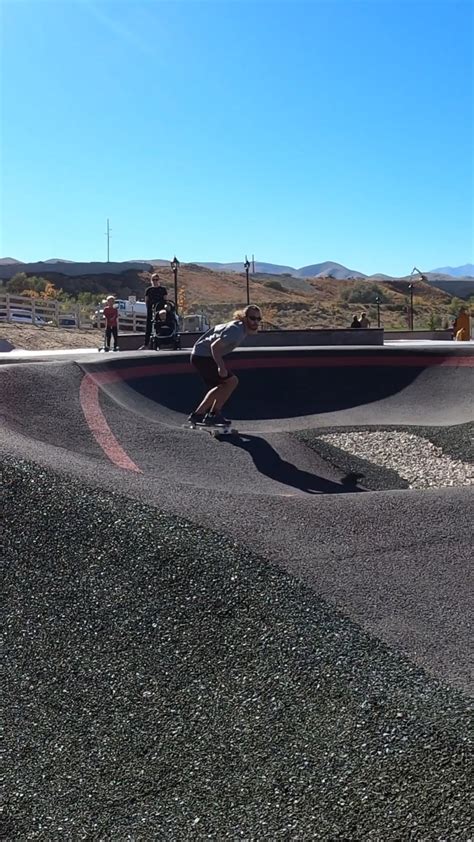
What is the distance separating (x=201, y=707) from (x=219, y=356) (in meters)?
6.90

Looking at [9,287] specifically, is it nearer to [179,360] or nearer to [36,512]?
[179,360]

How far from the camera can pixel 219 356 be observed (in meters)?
10.1

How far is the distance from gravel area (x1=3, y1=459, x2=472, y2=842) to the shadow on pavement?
190 inches

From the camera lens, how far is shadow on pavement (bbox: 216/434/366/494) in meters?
9.54

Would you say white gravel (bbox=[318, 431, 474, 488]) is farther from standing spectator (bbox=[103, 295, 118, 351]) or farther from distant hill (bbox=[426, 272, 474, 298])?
distant hill (bbox=[426, 272, 474, 298])

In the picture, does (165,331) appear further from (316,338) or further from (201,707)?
(201,707)

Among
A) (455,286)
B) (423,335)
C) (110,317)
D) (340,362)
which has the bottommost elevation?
(340,362)

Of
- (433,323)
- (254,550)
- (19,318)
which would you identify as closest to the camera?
(254,550)

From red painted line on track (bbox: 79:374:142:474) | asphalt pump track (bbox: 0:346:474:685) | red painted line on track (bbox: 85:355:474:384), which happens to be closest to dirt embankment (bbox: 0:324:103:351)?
red painted line on track (bbox: 85:355:474:384)

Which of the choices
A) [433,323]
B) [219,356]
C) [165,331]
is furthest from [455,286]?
[219,356]

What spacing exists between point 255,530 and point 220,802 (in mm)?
2162

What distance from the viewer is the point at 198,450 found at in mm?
9930

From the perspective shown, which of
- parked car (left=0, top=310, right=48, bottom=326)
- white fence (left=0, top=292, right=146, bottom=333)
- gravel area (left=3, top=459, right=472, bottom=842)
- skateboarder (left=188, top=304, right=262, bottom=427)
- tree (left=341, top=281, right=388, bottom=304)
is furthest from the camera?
tree (left=341, top=281, right=388, bottom=304)

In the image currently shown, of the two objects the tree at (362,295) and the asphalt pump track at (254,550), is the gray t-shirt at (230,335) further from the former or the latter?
the tree at (362,295)
